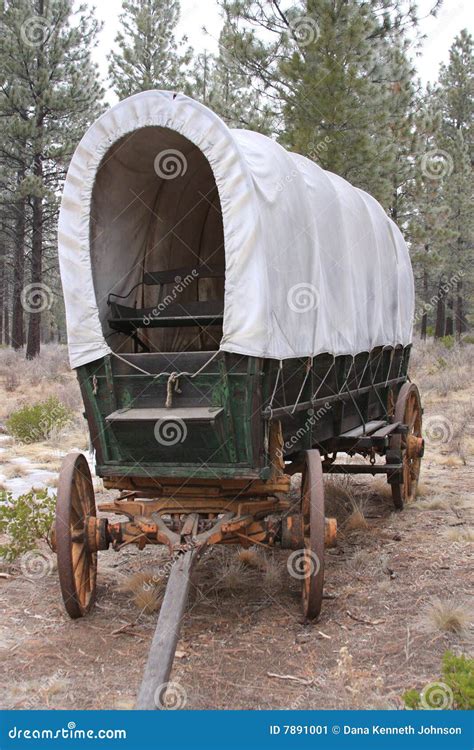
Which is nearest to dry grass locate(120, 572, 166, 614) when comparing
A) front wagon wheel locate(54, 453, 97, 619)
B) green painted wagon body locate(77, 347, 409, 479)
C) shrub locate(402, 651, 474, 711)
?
front wagon wheel locate(54, 453, 97, 619)

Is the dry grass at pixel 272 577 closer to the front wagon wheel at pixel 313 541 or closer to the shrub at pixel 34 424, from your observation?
the front wagon wheel at pixel 313 541

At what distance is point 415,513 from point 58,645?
409cm

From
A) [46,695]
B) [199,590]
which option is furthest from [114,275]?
[46,695]

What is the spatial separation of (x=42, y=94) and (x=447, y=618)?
17.1m

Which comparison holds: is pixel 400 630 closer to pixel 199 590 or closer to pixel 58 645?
A: pixel 199 590

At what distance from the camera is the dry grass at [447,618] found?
432 centimetres

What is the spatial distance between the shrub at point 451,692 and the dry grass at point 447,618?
3.03ft

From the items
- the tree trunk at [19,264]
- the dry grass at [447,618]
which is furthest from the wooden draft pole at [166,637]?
the tree trunk at [19,264]

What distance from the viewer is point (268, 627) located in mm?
4586

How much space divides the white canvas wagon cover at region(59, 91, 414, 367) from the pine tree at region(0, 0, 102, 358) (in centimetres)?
1235

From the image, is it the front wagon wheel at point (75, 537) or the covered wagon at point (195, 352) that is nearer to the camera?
the covered wagon at point (195, 352)

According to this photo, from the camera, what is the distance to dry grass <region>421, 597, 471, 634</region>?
170 inches

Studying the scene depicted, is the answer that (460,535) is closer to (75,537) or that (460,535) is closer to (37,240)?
(75,537)

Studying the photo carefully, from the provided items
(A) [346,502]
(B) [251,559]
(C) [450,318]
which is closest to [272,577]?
(B) [251,559]
